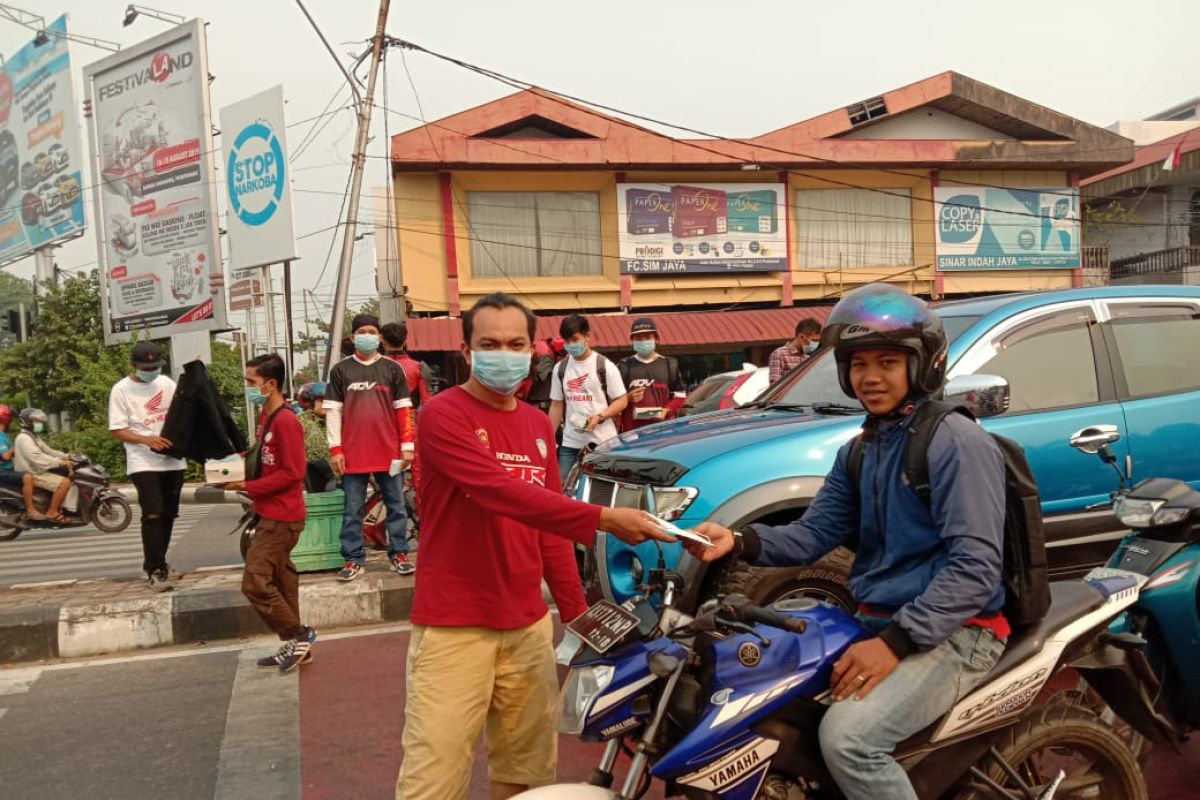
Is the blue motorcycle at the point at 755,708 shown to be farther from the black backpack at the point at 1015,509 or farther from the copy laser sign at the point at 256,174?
the copy laser sign at the point at 256,174

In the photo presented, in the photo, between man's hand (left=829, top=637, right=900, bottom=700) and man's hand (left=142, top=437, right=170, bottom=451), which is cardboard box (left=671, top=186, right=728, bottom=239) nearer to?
man's hand (left=142, top=437, right=170, bottom=451)

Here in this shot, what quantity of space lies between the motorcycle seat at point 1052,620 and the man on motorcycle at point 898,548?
71 mm

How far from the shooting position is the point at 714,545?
230 cm

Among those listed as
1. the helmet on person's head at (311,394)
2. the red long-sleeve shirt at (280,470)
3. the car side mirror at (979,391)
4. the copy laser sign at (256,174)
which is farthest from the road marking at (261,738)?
the copy laser sign at (256,174)

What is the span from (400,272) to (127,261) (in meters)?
5.99

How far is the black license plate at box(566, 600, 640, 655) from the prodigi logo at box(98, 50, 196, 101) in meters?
19.0

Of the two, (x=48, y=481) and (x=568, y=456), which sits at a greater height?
(x=568, y=456)

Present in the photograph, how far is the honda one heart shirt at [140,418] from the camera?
20.6 ft

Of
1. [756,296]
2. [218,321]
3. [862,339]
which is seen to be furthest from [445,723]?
[756,296]

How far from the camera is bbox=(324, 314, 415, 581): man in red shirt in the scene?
6113 millimetres

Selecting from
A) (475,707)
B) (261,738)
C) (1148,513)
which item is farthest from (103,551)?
(1148,513)

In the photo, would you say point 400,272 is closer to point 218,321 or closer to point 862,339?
point 218,321

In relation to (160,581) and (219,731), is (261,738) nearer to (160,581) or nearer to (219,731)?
(219,731)

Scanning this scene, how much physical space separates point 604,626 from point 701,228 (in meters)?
19.1
